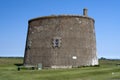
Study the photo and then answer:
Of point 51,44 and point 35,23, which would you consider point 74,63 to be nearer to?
point 51,44

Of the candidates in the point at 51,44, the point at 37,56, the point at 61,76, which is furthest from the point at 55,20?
the point at 61,76

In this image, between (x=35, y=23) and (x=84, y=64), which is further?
(x=35, y=23)

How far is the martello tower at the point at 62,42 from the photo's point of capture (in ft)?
96.0

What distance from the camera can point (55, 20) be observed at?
30281mm

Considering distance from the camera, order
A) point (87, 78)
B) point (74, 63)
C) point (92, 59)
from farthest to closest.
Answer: point (92, 59), point (74, 63), point (87, 78)

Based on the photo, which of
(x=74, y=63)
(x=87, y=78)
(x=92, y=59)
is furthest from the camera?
(x=92, y=59)

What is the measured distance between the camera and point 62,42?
96.8 feet

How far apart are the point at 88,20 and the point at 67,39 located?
4679mm

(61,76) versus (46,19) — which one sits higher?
(46,19)

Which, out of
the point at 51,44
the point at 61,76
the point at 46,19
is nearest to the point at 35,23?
the point at 46,19

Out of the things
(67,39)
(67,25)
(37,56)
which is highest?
(67,25)

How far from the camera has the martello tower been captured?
29.3m

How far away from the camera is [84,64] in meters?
29.7

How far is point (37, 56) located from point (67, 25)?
593cm
